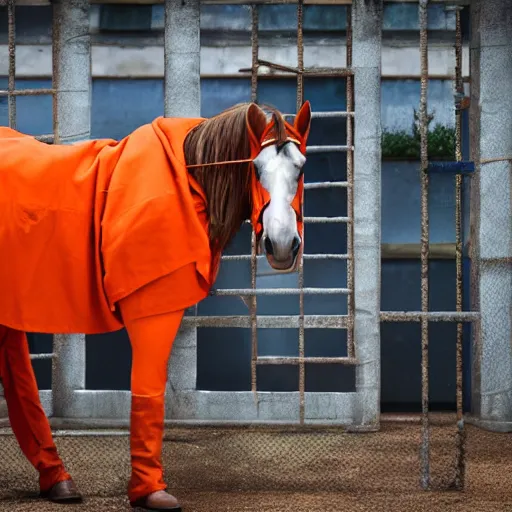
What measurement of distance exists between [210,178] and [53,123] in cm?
292

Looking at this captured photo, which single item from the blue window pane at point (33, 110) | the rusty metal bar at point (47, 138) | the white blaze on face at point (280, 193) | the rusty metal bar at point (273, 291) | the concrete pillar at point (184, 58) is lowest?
the rusty metal bar at point (273, 291)

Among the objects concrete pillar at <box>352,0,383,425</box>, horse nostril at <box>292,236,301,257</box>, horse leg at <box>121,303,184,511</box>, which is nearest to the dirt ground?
horse leg at <box>121,303,184,511</box>

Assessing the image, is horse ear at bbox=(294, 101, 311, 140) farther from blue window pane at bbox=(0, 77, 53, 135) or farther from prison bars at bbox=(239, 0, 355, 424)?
blue window pane at bbox=(0, 77, 53, 135)

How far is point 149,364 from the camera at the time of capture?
414cm

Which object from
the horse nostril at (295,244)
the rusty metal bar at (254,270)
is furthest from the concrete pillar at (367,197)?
the horse nostril at (295,244)

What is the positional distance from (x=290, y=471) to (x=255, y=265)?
5.74 ft

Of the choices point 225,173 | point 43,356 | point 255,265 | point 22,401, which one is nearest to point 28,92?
point 43,356

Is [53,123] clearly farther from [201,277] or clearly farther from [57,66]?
[201,277]

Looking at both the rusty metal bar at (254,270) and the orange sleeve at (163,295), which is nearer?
the orange sleeve at (163,295)

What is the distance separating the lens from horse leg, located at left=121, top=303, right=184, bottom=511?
13.5 ft

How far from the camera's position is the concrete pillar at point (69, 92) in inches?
270

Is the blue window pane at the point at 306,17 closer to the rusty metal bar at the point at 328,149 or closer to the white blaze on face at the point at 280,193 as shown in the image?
the rusty metal bar at the point at 328,149

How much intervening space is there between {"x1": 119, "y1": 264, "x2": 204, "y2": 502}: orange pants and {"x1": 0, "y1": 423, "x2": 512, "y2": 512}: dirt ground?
328 millimetres

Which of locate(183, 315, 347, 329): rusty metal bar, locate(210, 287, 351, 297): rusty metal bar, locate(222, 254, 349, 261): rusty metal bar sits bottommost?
locate(183, 315, 347, 329): rusty metal bar
